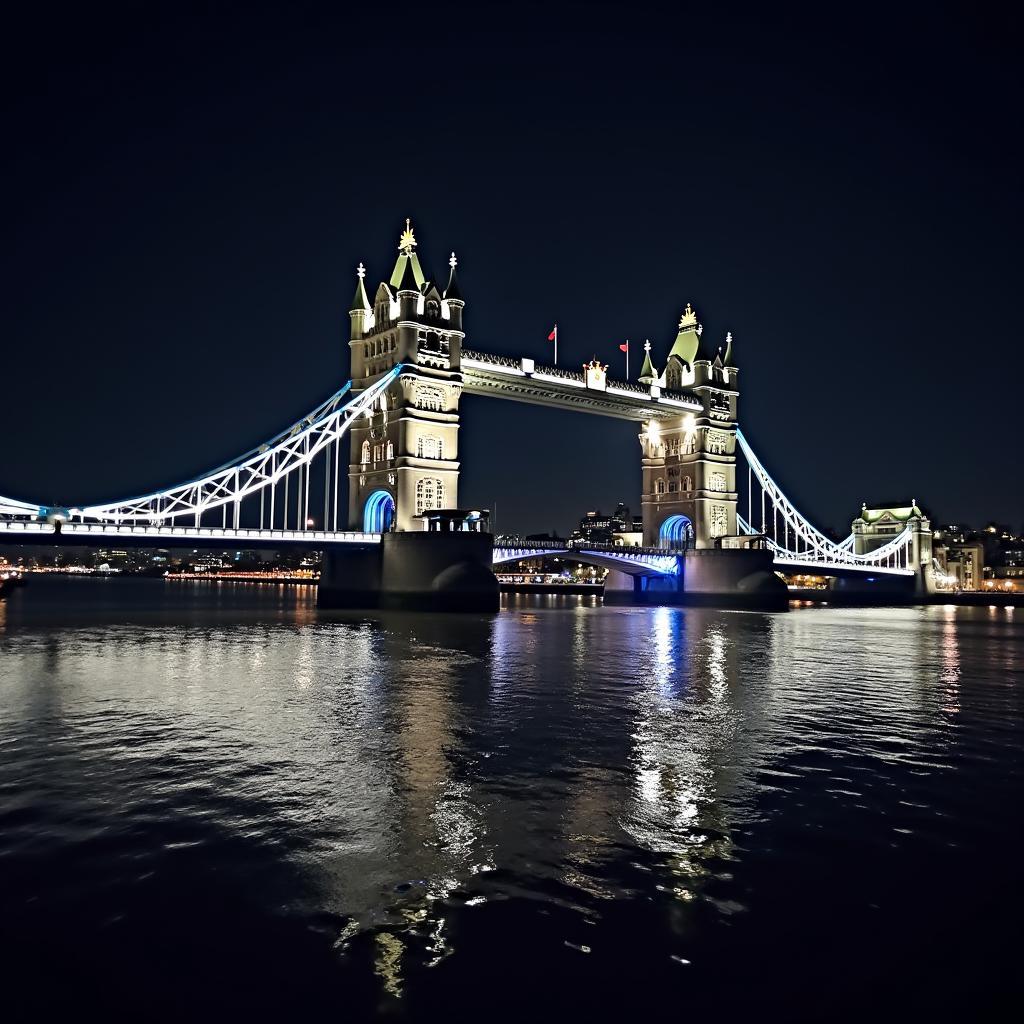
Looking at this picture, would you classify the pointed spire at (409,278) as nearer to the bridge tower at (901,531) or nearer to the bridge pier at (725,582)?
the bridge pier at (725,582)

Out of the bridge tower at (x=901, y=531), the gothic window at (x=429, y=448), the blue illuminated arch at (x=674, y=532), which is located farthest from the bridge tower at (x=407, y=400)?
the bridge tower at (x=901, y=531)

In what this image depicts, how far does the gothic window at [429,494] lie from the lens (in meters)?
60.3

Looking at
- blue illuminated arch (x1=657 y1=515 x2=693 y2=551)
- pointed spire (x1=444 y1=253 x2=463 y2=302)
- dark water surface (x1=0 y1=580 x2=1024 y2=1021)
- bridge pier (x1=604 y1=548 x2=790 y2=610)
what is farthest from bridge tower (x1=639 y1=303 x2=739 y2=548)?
dark water surface (x1=0 y1=580 x2=1024 y2=1021)

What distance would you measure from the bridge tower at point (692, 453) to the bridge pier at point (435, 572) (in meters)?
35.4

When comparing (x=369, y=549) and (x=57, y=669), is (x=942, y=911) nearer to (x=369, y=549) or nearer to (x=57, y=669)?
(x=57, y=669)

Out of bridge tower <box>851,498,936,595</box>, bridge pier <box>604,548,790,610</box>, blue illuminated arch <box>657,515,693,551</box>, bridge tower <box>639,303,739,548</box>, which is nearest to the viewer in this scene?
bridge pier <box>604,548,790,610</box>

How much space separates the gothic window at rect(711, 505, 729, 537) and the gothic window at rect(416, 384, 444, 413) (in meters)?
35.9

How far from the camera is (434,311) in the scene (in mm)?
62406

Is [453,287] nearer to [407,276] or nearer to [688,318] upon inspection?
[407,276]

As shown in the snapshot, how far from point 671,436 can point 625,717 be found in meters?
74.5

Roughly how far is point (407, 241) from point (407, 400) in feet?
43.7

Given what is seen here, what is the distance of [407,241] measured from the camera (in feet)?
212

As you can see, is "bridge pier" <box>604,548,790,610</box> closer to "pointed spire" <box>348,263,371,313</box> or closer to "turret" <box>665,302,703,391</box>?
"turret" <box>665,302,703,391</box>

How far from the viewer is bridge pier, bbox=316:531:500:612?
180 ft
